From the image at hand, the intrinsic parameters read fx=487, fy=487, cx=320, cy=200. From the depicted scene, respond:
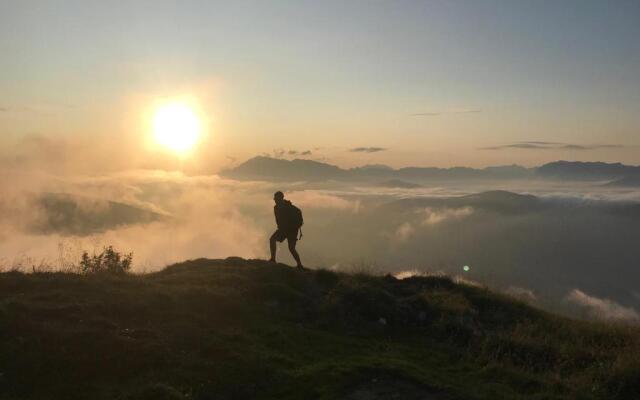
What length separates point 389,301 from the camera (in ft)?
53.5

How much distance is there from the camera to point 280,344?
39.7 feet

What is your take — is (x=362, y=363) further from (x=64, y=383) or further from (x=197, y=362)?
(x=64, y=383)

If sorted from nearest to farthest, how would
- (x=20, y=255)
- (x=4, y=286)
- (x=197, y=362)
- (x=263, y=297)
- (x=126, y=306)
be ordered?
(x=197, y=362) < (x=126, y=306) < (x=4, y=286) < (x=263, y=297) < (x=20, y=255)

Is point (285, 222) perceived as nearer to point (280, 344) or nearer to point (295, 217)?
point (295, 217)

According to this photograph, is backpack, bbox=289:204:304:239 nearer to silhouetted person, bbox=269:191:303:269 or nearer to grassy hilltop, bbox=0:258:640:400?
silhouetted person, bbox=269:191:303:269

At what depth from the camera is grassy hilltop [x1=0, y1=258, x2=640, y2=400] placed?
941 cm

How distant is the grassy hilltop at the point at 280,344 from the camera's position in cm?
941

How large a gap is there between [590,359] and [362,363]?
664cm

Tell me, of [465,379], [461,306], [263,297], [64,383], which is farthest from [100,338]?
[461,306]

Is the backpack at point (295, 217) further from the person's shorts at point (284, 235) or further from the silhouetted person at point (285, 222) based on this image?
the person's shorts at point (284, 235)

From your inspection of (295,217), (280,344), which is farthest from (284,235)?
(280,344)

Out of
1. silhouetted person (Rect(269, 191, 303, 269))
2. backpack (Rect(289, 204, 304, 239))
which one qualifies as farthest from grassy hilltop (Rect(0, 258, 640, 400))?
backpack (Rect(289, 204, 304, 239))

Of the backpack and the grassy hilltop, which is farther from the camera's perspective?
the backpack

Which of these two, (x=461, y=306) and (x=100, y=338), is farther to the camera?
(x=461, y=306)
